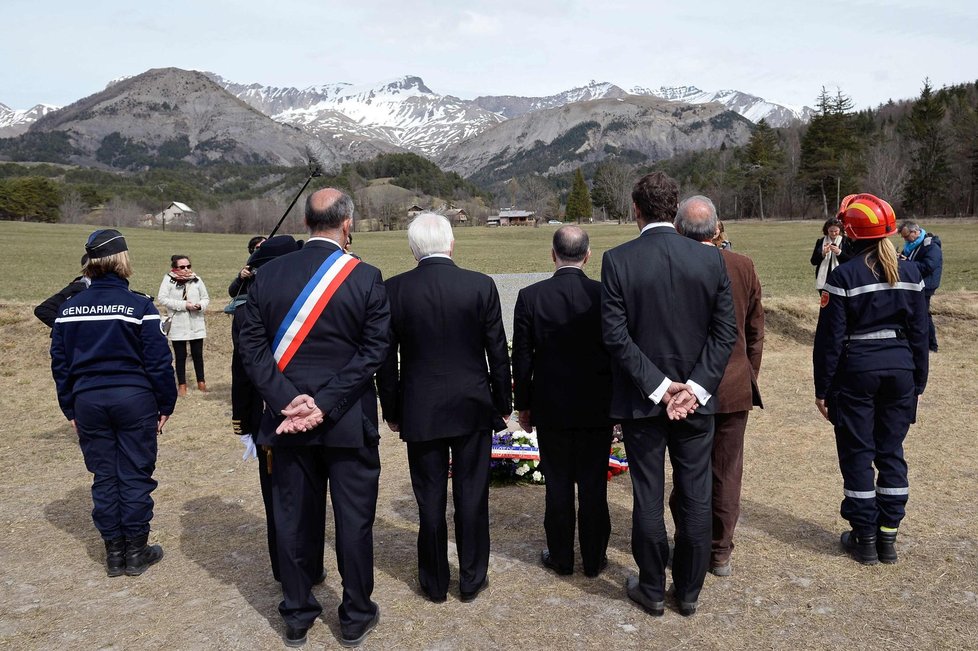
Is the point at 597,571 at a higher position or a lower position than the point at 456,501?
lower

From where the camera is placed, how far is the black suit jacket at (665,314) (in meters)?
3.95

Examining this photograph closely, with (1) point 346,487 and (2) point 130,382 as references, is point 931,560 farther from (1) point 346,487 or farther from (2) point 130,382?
(2) point 130,382

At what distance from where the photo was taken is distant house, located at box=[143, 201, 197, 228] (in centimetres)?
11625

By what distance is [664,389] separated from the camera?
3.90 m

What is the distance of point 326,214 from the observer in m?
3.89

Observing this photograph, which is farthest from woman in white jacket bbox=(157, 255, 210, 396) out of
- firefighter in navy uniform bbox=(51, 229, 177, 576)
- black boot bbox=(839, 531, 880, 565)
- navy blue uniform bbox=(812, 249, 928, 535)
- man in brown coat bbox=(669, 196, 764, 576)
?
black boot bbox=(839, 531, 880, 565)

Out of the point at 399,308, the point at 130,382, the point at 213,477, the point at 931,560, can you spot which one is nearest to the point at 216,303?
the point at 213,477

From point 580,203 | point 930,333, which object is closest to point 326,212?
point 930,333

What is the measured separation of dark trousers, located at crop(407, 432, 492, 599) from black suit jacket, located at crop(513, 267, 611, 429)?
50 cm

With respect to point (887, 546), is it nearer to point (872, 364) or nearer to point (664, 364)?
point (872, 364)

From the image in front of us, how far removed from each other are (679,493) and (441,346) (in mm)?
1667

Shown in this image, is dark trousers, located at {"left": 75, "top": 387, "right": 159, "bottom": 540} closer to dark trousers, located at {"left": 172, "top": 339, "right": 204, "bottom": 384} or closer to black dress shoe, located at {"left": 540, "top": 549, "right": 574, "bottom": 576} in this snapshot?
black dress shoe, located at {"left": 540, "top": 549, "right": 574, "bottom": 576}

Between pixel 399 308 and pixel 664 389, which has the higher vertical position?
pixel 399 308

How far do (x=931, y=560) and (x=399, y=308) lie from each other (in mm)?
3952
